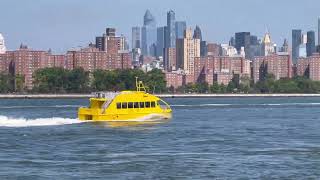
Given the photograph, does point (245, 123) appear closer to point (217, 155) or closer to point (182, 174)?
point (217, 155)

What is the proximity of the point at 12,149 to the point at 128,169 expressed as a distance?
12026 mm

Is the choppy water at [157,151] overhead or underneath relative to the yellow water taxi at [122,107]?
underneath

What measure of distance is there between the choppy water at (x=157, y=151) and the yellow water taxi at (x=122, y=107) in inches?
124

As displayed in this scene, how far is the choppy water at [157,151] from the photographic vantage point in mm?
42844

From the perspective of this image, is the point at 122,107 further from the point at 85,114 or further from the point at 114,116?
the point at 85,114

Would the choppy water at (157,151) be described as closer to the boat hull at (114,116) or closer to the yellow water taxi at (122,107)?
the boat hull at (114,116)

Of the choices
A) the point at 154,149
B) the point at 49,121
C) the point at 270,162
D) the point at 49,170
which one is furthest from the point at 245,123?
the point at 49,170

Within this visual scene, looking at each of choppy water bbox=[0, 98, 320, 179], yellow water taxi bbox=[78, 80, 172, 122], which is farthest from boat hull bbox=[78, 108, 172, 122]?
choppy water bbox=[0, 98, 320, 179]

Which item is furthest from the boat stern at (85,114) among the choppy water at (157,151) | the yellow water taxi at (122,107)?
the choppy water at (157,151)

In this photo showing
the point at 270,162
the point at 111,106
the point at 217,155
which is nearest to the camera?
the point at 270,162

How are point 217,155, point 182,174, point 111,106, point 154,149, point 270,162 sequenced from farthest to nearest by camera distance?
1. point 111,106
2. point 154,149
3. point 217,155
4. point 270,162
5. point 182,174

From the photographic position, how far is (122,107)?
77.1 m

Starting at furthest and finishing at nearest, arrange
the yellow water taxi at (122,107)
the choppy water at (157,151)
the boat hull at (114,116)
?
the yellow water taxi at (122,107), the boat hull at (114,116), the choppy water at (157,151)

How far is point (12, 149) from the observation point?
5353 cm
